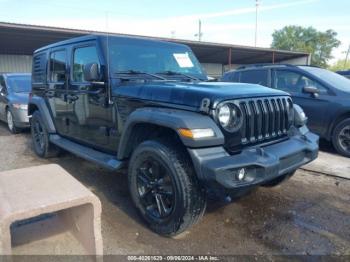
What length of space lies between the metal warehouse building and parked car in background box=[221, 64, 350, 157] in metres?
11.1

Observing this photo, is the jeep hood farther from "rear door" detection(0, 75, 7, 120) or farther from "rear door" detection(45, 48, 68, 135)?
"rear door" detection(0, 75, 7, 120)

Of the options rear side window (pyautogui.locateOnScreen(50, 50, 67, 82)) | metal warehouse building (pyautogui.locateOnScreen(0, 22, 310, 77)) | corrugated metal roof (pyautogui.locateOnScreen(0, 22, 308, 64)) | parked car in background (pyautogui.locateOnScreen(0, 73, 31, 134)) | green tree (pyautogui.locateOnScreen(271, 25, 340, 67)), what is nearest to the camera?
rear side window (pyautogui.locateOnScreen(50, 50, 67, 82))

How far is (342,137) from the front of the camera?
223 inches

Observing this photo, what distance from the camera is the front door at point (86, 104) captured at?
151 inches

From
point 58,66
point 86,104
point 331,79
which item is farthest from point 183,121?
point 331,79

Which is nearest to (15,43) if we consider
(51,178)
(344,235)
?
(51,178)

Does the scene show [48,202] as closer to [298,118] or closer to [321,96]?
[298,118]

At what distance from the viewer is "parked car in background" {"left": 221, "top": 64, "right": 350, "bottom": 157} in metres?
5.64

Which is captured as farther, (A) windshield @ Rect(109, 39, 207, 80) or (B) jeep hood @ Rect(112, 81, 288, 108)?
(A) windshield @ Rect(109, 39, 207, 80)

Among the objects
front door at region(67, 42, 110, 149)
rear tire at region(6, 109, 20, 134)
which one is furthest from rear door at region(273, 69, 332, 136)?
rear tire at region(6, 109, 20, 134)

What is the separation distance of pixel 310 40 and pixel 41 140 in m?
73.1

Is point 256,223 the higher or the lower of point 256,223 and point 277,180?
the lower

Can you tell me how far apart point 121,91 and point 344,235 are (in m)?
2.74

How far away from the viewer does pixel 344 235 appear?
305 cm
